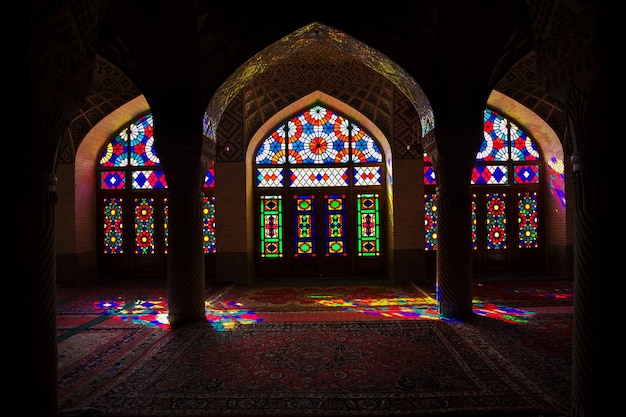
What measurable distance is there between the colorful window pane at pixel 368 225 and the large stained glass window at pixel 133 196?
343 cm

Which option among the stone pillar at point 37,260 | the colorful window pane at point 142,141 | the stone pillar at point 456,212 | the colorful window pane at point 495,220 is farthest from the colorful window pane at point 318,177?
the stone pillar at point 37,260

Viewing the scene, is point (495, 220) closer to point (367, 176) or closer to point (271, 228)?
point (367, 176)

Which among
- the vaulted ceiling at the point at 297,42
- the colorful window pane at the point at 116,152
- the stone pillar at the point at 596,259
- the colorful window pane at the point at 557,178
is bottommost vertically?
the stone pillar at the point at 596,259

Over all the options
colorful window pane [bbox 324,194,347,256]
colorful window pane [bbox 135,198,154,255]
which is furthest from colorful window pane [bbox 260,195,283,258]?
colorful window pane [bbox 135,198,154,255]

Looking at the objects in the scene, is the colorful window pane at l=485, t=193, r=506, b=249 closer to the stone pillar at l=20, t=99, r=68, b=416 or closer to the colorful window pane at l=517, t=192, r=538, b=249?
the colorful window pane at l=517, t=192, r=538, b=249

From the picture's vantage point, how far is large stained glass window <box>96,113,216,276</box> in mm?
10555

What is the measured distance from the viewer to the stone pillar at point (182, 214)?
6230 mm

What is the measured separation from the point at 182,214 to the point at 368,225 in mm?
5342

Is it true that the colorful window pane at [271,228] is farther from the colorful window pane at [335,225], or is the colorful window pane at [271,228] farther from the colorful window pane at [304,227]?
the colorful window pane at [335,225]

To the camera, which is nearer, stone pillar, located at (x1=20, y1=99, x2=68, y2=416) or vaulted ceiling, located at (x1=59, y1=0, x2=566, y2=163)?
stone pillar, located at (x1=20, y1=99, x2=68, y2=416)

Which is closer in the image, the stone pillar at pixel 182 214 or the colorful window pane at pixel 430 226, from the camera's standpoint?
the stone pillar at pixel 182 214

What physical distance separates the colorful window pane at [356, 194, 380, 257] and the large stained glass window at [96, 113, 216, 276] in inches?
135

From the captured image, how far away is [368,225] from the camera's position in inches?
418

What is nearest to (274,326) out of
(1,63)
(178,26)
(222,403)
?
(222,403)
